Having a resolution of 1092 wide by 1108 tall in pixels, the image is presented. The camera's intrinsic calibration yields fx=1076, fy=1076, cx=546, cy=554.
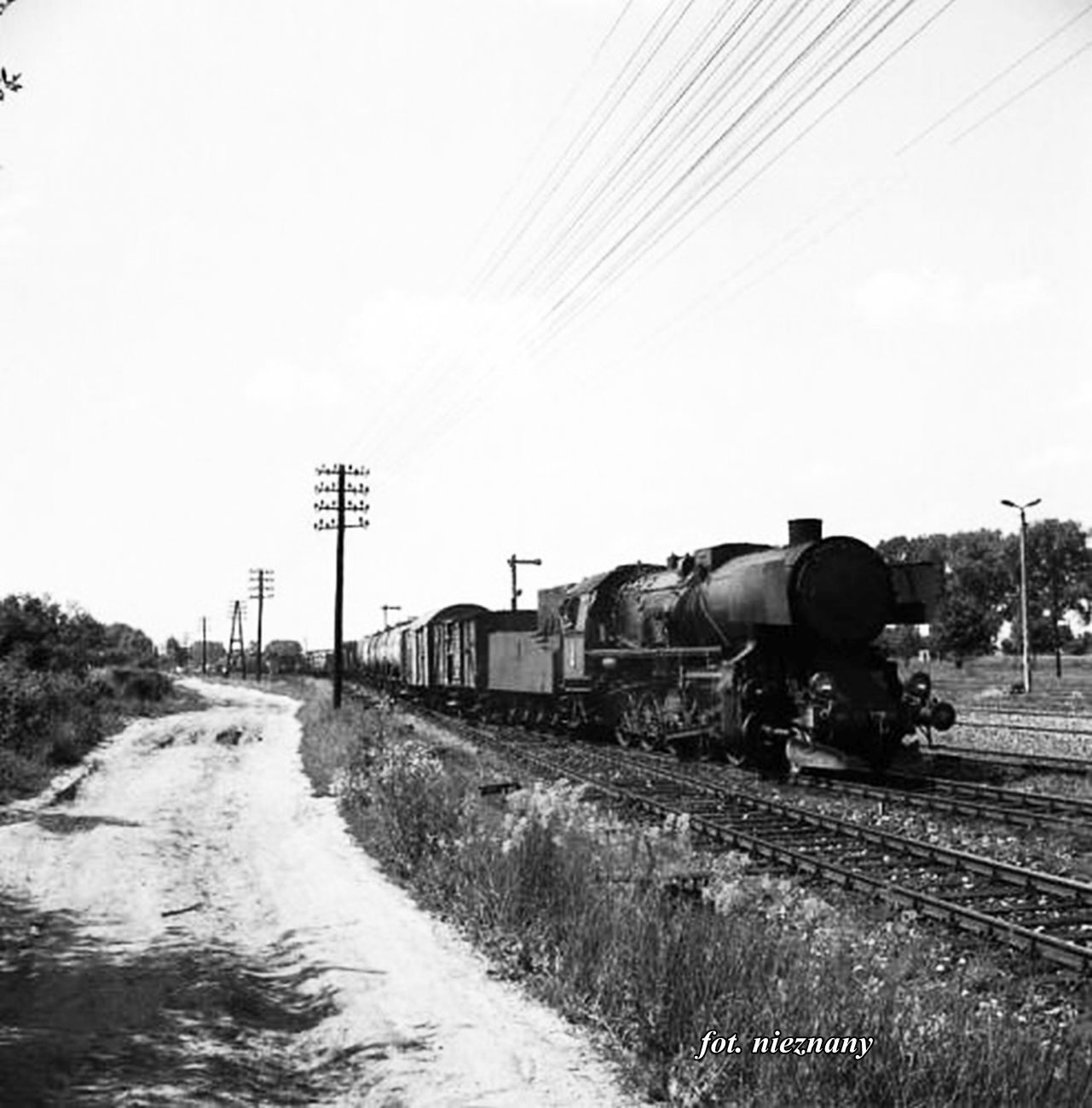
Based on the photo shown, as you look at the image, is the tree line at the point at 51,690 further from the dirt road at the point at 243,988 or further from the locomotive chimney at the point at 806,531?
the locomotive chimney at the point at 806,531

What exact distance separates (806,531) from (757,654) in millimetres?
2185

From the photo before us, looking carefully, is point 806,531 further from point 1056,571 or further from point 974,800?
point 1056,571

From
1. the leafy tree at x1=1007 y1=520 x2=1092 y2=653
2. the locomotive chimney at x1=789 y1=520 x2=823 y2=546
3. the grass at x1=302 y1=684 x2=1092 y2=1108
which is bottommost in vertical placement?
the grass at x1=302 y1=684 x2=1092 y2=1108

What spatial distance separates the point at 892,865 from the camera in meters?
9.96

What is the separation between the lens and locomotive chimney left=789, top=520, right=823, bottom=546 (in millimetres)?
17016

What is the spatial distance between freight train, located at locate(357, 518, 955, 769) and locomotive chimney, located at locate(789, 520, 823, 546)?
3 cm

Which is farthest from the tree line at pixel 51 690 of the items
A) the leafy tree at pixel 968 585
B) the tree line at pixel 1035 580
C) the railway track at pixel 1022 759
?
the tree line at pixel 1035 580

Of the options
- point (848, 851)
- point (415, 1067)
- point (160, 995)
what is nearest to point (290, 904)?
point (160, 995)

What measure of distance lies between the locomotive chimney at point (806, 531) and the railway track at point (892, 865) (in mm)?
4080

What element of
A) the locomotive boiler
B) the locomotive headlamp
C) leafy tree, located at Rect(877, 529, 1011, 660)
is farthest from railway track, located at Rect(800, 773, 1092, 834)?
leafy tree, located at Rect(877, 529, 1011, 660)

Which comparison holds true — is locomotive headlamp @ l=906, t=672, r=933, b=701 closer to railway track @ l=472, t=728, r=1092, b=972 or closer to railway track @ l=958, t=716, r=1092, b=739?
railway track @ l=472, t=728, r=1092, b=972

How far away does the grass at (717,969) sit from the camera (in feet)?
14.7

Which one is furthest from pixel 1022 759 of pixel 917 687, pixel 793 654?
pixel 793 654

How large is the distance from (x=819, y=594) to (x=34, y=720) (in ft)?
53.1
